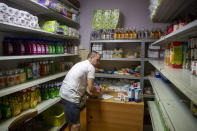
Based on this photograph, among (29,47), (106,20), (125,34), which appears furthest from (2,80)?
(125,34)

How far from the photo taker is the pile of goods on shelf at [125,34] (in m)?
3.27

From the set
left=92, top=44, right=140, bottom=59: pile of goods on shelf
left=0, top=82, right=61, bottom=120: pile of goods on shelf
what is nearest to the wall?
left=92, top=44, right=140, bottom=59: pile of goods on shelf

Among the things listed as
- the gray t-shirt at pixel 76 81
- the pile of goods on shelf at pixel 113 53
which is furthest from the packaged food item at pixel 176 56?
the pile of goods on shelf at pixel 113 53

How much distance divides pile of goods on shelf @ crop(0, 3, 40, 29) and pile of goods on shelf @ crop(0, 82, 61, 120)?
42.0 inches

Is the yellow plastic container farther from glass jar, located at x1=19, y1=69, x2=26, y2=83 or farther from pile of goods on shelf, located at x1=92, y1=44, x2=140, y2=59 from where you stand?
pile of goods on shelf, located at x1=92, y1=44, x2=140, y2=59

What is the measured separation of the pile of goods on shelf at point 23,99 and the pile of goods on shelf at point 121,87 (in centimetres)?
111

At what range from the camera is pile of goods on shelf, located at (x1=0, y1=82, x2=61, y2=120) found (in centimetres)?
192

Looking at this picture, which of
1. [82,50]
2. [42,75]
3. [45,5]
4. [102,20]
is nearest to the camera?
[45,5]

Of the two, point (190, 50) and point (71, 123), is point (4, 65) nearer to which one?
point (71, 123)

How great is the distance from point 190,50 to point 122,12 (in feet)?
9.40

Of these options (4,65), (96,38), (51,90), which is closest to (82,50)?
(96,38)

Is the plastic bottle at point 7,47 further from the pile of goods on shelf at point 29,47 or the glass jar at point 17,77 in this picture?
the glass jar at point 17,77

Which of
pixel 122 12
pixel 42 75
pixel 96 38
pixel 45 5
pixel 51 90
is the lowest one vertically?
pixel 51 90

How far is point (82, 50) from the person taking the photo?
13.9 ft
